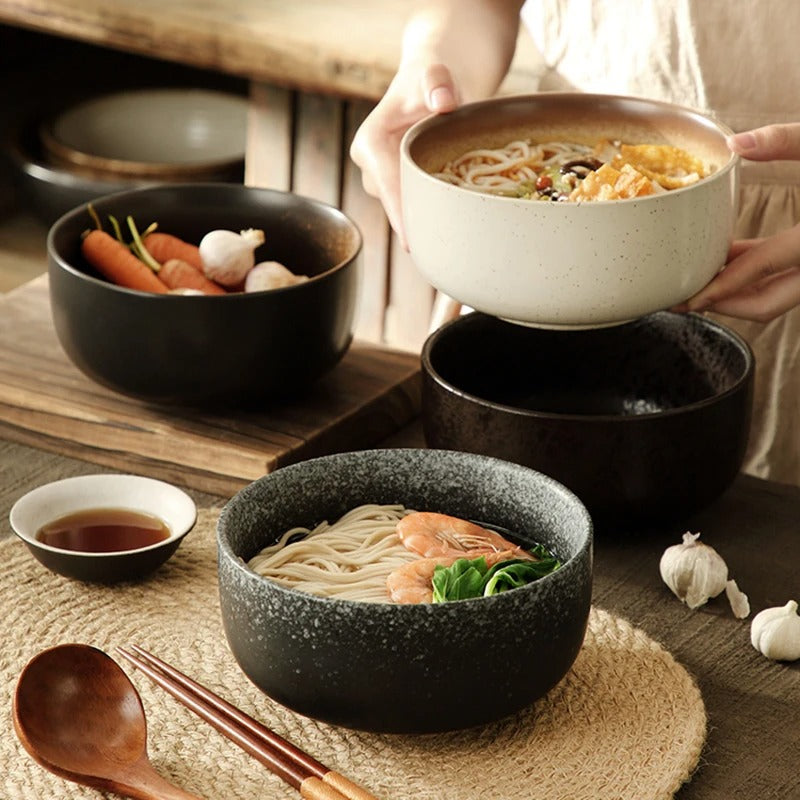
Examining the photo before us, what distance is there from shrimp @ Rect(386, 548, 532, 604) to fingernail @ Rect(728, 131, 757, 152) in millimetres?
420

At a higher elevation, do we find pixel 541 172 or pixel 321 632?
pixel 541 172

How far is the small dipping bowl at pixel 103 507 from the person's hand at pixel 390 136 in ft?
1.12

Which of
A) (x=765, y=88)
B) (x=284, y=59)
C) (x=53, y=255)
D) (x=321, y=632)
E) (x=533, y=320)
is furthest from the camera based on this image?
(x=284, y=59)

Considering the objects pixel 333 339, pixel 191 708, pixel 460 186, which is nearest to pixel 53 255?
pixel 333 339

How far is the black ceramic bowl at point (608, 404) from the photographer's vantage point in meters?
1.20

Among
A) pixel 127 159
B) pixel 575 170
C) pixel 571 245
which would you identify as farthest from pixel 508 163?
pixel 127 159

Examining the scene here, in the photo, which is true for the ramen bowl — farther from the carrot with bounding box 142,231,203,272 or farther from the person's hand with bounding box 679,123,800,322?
the carrot with bounding box 142,231,203,272

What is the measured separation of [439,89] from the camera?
1283mm

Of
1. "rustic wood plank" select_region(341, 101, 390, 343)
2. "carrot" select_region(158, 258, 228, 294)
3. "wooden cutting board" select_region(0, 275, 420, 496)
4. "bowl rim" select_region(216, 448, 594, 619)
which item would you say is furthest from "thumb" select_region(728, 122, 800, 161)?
"rustic wood plank" select_region(341, 101, 390, 343)

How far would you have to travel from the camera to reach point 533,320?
1.14 m

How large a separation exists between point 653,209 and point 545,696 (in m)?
0.38

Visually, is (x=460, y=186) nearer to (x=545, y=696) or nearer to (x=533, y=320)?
(x=533, y=320)

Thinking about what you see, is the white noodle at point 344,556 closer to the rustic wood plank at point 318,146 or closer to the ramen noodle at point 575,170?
the ramen noodle at point 575,170

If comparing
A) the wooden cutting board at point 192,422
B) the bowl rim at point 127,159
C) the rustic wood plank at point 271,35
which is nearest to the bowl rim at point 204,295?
the wooden cutting board at point 192,422
